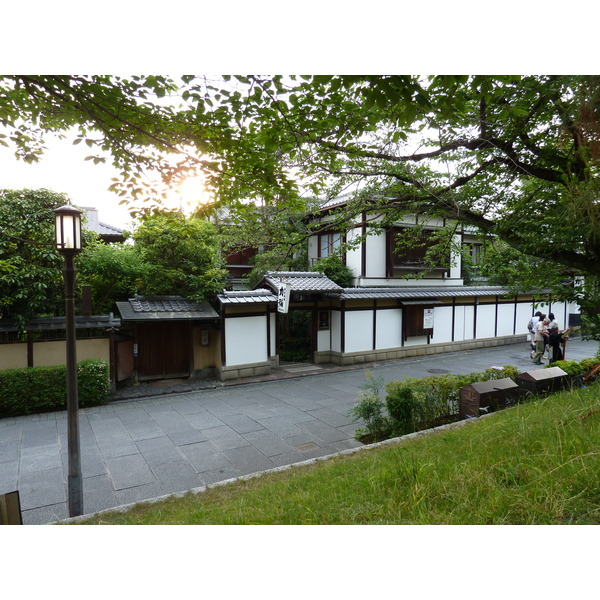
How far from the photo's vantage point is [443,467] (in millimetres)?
3889

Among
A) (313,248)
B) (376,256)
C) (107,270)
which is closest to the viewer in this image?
(107,270)

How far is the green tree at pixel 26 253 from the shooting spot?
8.51 m

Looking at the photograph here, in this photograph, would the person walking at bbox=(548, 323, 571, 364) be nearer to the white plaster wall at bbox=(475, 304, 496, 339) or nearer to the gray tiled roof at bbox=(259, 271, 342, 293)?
the white plaster wall at bbox=(475, 304, 496, 339)

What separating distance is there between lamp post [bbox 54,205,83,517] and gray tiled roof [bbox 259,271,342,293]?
8.15 m

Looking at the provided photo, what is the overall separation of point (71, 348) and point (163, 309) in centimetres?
646

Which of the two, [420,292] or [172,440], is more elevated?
[420,292]

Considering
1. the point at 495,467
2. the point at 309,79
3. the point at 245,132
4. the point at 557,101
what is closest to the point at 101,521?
the point at 495,467

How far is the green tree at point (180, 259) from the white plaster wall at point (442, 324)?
9.50 metres

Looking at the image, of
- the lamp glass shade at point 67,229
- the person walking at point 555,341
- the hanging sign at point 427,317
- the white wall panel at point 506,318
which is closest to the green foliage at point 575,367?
the person walking at point 555,341

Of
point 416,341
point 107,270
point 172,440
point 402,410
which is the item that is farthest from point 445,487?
point 416,341

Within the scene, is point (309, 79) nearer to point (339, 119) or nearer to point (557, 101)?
point (339, 119)

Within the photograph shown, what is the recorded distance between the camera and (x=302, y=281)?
13.6 m

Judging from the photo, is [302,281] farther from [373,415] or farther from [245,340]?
[373,415]

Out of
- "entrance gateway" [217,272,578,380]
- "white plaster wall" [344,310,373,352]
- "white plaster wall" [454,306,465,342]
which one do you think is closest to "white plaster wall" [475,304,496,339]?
"entrance gateway" [217,272,578,380]
